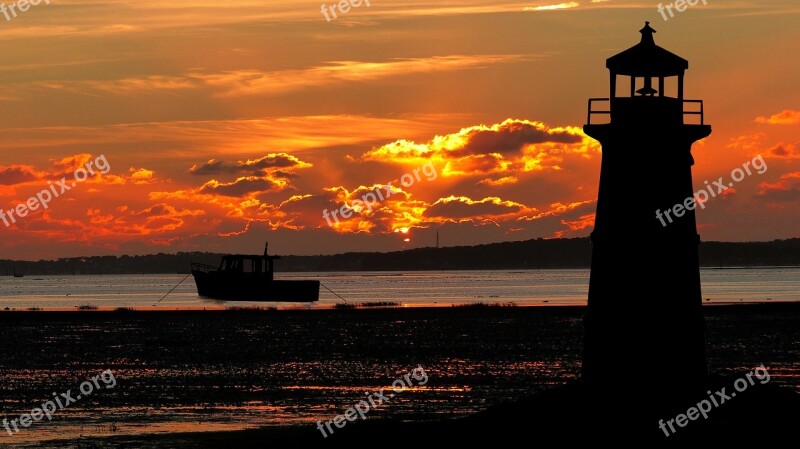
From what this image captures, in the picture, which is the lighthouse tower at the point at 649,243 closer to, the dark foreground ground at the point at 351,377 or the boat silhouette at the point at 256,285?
the dark foreground ground at the point at 351,377

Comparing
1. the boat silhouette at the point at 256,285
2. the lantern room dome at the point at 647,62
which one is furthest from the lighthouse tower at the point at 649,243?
the boat silhouette at the point at 256,285

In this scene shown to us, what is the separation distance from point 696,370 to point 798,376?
49.8ft

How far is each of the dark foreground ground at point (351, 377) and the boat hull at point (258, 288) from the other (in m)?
25.1

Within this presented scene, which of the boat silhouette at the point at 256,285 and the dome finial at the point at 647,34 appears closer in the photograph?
the dome finial at the point at 647,34

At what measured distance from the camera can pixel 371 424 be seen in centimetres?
2828

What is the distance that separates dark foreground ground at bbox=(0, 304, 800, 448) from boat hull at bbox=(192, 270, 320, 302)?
82.3 ft

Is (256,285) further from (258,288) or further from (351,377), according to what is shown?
(351,377)

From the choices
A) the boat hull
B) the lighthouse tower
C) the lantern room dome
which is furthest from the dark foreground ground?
the boat hull

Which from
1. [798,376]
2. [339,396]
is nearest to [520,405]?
[339,396]

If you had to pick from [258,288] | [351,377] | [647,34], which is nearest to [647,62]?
[647,34]

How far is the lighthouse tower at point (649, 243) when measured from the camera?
24000 millimetres

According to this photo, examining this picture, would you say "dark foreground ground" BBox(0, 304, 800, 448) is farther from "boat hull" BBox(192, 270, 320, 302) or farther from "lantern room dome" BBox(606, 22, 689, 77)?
"boat hull" BBox(192, 270, 320, 302)

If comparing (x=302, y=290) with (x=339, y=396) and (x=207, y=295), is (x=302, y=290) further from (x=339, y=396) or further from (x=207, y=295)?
(x=339, y=396)

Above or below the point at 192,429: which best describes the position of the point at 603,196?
above
